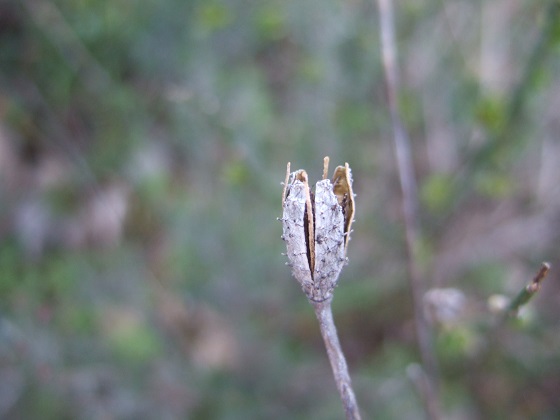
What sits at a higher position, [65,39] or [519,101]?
[65,39]

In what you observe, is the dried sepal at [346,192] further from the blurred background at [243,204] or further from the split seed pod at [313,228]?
the blurred background at [243,204]

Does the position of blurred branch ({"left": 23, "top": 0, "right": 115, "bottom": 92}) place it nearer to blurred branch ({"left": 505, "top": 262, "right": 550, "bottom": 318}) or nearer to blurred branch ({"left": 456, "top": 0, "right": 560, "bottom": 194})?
blurred branch ({"left": 456, "top": 0, "right": 560, "bottom": 194})

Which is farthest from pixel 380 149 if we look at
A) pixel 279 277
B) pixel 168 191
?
pixel 168 191

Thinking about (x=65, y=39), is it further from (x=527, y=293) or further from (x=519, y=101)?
(x=527, y=293)

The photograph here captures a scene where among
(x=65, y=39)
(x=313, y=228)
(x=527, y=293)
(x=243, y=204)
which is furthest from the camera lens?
(x=65, y=39)

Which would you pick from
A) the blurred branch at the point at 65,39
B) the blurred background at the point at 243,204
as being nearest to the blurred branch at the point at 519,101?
the blurred background at the point at 243,204

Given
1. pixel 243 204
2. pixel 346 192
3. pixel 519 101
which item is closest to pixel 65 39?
pixel 243 204

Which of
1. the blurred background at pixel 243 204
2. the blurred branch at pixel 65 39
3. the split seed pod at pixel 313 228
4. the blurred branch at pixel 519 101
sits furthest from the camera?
the blurred branch at pixel 65 39

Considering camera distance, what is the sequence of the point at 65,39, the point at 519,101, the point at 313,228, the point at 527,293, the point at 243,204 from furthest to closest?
the point at 65,39
the point at 243,204
the point at 519,101
the point at 527,293
the point at 313,228
